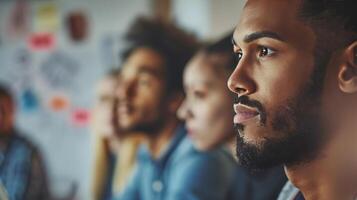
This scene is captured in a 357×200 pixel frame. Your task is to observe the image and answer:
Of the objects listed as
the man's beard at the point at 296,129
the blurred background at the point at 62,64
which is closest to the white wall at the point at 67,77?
the blurred background at the point at 62,64

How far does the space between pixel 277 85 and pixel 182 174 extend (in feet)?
1.16

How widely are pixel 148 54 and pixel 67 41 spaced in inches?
11.3

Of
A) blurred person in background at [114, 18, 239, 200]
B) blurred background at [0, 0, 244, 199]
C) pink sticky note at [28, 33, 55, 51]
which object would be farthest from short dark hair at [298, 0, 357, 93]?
pink sticky note at [28, 33, 55, 51]

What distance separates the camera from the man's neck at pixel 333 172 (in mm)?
843

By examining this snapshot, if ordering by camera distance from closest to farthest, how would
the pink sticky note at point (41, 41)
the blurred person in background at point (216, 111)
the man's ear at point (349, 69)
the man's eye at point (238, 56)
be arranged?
the man's ear at point (349, 69) < the man's eye at point (238, 56) < the blurred person in background at point (216, 111) < the pink sticky note at point (41, 41)

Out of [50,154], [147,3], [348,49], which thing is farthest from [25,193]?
[348,49]

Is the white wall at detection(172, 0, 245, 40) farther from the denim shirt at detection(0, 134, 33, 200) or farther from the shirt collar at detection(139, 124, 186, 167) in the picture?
the denim shirt at detection(0, 134, 33, 200)

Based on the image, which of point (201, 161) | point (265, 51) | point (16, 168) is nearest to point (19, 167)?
point (16, 168)

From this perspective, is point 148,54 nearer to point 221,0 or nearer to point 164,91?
point 164,91

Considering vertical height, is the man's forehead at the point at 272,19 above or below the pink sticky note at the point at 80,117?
above

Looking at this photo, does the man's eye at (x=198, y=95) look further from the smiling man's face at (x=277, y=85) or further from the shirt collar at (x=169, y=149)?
the smiling man's face at (x=277, y=85)

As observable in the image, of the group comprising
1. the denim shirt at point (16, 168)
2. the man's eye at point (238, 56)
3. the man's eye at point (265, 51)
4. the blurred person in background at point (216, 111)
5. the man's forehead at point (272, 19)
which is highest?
the man's forehead at point (272, 19)

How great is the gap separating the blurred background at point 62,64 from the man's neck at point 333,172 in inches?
20.2

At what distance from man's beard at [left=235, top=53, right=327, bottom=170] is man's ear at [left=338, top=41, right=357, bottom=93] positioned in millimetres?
31
